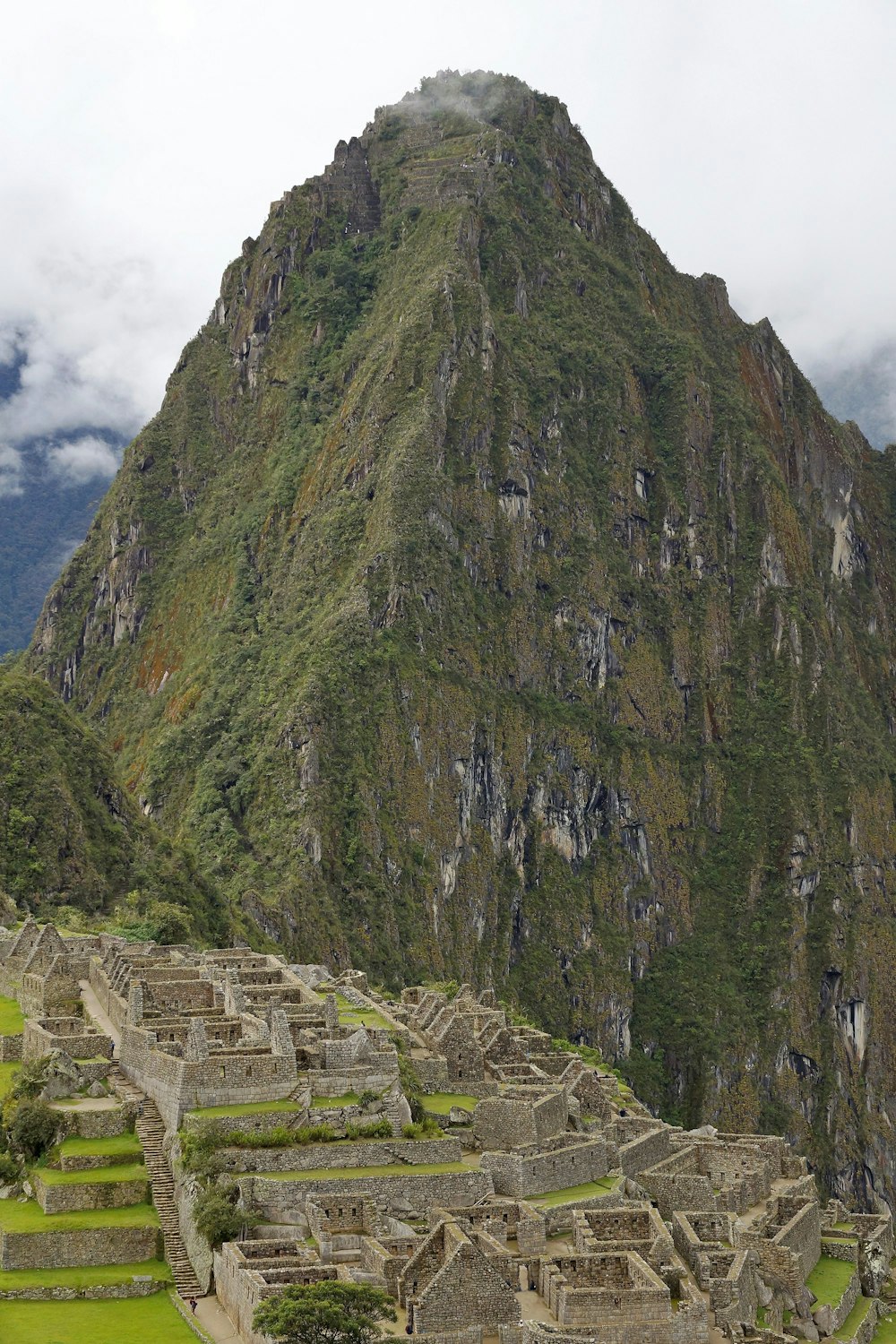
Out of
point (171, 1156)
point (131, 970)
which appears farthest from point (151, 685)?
point (171, 1156)

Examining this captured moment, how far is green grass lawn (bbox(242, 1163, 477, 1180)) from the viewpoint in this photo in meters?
41.4

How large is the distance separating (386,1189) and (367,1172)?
84cm

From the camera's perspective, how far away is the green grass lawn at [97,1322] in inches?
1432

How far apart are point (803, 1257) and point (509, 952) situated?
123781 mm

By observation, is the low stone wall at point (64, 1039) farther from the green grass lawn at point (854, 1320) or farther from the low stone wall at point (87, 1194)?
the green grass lawn at point (854, 1320)

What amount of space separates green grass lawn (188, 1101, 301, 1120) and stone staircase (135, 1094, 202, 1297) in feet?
3.72

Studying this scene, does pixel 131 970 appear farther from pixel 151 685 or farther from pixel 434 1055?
pixel 151 685

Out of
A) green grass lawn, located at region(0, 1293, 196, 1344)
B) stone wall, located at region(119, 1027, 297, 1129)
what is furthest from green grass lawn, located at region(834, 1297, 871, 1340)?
green grass lawn, located at region(0, 1293, 196, 1344)

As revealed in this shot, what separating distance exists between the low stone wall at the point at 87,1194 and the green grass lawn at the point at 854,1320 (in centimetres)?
1644

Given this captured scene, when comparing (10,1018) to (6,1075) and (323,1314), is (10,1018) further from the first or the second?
(323,1314)

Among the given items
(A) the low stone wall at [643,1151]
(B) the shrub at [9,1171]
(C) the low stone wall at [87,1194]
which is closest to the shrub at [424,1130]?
(C) the low stone wall at [87,1194]

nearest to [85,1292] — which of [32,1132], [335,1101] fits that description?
[32,1132]

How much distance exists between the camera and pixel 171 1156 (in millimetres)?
42625

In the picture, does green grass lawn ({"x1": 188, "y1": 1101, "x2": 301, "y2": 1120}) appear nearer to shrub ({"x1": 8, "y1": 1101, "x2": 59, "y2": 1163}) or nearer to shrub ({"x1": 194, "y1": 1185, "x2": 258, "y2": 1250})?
shrub ({"x1": 194, "y1": 1185, "x2": 258, "y2": 1250})
